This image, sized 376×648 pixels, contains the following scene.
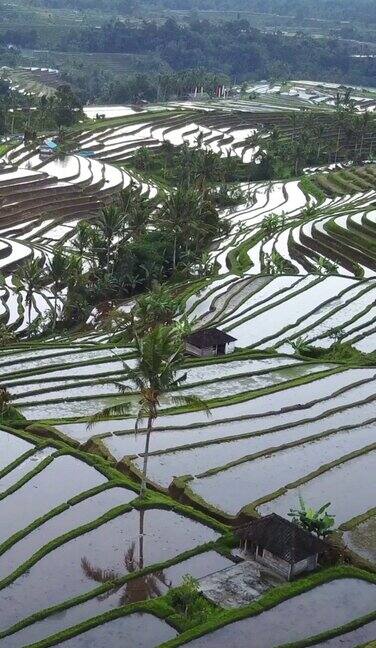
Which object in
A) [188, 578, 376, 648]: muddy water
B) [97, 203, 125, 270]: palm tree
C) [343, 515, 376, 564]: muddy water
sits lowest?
[188, 578, 376, 648]: muddy water

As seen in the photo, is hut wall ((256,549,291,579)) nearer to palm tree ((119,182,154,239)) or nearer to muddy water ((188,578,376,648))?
muddy water ((188,578,376,648))

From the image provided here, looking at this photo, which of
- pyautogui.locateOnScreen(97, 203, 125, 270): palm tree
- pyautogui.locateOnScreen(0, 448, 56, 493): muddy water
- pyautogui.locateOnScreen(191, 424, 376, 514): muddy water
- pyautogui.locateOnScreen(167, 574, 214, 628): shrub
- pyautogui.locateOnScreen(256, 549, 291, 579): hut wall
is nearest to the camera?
pyautogui.locateOnScreen(167, 574, 214, 628): shrub

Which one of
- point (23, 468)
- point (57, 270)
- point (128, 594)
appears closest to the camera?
point (128, 594)

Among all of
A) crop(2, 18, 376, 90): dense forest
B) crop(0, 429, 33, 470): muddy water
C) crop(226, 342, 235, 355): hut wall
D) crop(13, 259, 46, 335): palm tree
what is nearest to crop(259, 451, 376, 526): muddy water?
crop(0, 429, 33, 470): muddy water

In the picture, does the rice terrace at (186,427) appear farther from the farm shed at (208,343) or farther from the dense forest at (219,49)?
the dense forest at (219,49)

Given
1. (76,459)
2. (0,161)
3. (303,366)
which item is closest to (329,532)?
(76,459)

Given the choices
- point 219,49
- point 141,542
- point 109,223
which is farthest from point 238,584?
point 219,49

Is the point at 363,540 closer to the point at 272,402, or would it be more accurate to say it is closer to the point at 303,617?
the point at 303,617

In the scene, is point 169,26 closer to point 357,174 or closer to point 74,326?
point 357,174
